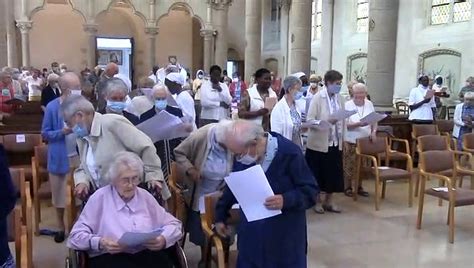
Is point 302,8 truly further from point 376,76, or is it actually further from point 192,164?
point 192,164

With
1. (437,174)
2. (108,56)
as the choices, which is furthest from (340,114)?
(108,56)

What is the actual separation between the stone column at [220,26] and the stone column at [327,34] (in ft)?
12.6

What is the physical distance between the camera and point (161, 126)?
13.8ft

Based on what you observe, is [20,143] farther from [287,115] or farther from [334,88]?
[334,88]

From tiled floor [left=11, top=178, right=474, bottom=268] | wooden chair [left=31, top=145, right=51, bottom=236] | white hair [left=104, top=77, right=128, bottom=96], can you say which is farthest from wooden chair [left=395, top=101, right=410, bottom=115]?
white hair [left=104, top=77, right=128, bottom=96]

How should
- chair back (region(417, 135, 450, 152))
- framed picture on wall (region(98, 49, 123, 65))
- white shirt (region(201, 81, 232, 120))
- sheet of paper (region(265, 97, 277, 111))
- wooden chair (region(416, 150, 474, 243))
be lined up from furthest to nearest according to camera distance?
1. framed picture on wall (region(98, 49, 123, 65))
2. white shirt (region(201, 81, 232, 120))
3. chair back (region(417, 135, 450, 152))
4. sheet of paper (region(265, 97, 277, 111))
5. wooden chair (region(416, 150, 474, 243))

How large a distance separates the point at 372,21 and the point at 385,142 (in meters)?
4.26

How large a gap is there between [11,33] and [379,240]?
18.5m

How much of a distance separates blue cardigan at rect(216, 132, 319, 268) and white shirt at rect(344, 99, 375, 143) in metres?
4.14

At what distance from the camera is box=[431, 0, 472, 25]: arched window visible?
15250 millimetres

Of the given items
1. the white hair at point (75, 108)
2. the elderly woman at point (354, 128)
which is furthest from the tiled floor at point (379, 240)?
the white hair at point (75, 108)

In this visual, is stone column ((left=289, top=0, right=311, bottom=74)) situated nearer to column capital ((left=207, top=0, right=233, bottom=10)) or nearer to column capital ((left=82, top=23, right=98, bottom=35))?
column capital ((left=207, top=0, right=233, bottom=10))

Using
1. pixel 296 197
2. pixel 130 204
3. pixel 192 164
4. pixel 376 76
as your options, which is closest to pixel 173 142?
pixel 192 164

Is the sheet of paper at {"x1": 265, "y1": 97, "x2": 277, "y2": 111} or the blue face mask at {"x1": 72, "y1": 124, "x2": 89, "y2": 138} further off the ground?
the sheet of paper at {"x1": 265, "y1": 97, "x2": 277, "y2": 111}
